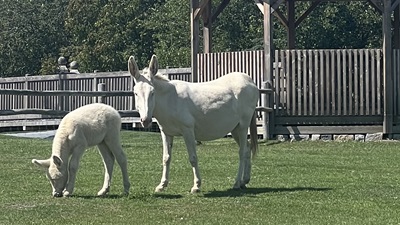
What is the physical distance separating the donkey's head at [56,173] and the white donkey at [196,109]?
1214mm

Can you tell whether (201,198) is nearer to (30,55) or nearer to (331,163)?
(331,163)

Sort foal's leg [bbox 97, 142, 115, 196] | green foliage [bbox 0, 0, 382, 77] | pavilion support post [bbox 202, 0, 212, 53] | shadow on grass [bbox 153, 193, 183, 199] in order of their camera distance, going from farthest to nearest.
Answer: green foliage [bbox 0, 0, 382, 77], pavilion support post [bbox 202, 0, 212, 53], foal's leg [bbox 97, 142, 115, 196], shadow on grass [bbox 153, 193, 183, 199]

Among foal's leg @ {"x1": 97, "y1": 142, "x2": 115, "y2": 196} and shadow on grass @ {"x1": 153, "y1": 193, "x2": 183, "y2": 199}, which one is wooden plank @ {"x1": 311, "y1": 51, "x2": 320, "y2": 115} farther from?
shadow on grass @ {"x1": 153, "y1": 193, "x2": 183, "y2": 199}

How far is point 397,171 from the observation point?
59.3ft

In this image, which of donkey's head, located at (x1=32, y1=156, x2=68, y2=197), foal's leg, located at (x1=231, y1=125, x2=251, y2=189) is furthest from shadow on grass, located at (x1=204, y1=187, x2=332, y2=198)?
donkey's head, located at (x1=32, y1=156, x2=68, y2=197)

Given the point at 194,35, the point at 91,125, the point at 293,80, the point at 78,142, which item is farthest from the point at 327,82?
the point at 78,142

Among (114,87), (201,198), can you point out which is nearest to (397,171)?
(201,198)

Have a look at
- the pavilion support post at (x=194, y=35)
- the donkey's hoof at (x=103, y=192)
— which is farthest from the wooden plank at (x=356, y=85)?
the donkey's hoof at (x=103, y=192)

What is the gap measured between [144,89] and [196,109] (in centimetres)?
100

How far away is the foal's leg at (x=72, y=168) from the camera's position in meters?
13.7

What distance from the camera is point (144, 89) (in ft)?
45.4

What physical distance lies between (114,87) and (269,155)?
532 inches

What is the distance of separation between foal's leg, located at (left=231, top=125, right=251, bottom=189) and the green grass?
0.18m

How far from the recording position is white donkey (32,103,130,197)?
1377 cm
